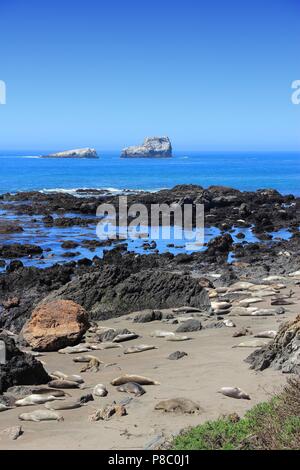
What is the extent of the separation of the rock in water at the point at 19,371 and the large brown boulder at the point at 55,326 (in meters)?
1.95

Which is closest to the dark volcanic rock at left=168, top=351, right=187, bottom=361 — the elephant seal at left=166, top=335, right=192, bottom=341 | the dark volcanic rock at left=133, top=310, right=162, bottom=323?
the elephant seal at left=166, top=335, right=192, bottom=341

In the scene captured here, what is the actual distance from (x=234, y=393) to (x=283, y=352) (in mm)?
1188

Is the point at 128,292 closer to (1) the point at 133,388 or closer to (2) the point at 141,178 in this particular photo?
(1) the point at 133,388

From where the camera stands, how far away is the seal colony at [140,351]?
19.3ft

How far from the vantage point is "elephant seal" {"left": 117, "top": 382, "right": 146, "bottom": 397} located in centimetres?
670

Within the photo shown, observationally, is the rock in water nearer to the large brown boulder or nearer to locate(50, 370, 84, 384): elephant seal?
locate(50, 370, 84, 384): elephant seal

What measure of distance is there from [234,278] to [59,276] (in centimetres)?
470

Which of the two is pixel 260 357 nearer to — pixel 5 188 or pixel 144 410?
pixel 144 410

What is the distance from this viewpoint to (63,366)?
8586 mm

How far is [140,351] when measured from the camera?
29.3ft

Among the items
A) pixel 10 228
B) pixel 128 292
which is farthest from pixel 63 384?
pixel 10 228

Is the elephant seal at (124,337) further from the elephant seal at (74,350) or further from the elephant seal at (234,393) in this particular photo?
the elephant seal at (234,393)

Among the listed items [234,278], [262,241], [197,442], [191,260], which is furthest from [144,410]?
[262,241]

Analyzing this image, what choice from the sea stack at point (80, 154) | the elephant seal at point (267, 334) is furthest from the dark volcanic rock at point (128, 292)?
the sea stack at point (80, 154)
